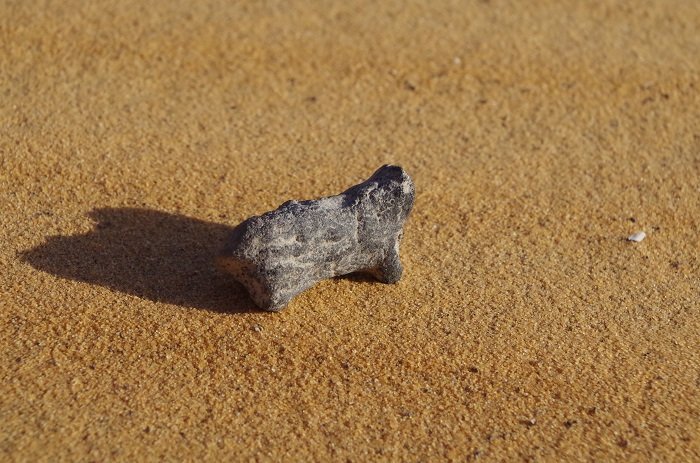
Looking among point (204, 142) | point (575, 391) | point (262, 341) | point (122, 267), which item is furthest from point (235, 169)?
point (575, 391)

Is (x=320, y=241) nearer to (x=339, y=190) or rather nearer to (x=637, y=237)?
(x=339, y=190)

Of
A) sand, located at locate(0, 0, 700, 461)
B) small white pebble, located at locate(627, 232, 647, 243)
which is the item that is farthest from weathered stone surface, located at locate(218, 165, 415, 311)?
small white pebble, located at locate(627, 232, 647, 243)

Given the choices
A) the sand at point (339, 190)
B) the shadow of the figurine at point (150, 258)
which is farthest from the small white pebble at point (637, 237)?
the shadow of the figurine at point (150, 258)

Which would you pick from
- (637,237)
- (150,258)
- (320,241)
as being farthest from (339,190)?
(637,237)

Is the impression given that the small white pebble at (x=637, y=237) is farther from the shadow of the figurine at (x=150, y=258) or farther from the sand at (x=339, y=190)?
the shadow of the figurine at (x=150, y=258)

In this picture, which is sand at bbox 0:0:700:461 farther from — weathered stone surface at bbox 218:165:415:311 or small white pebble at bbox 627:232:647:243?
weathered stone surface at bbox 218:165:415:311

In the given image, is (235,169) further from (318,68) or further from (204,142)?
(318,68)

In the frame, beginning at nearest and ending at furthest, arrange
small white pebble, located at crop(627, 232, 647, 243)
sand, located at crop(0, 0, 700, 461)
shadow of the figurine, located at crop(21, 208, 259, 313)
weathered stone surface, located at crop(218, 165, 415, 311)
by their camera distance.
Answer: sand, located at crop(0, 0, 700, 461)
weathered stone surface, located at crop(218, 165, 415, 311)
shadow of the figurine, located at crop(21, 208, 259, 313)
small white pebble, located at crop(627, 232, 647, 243)
